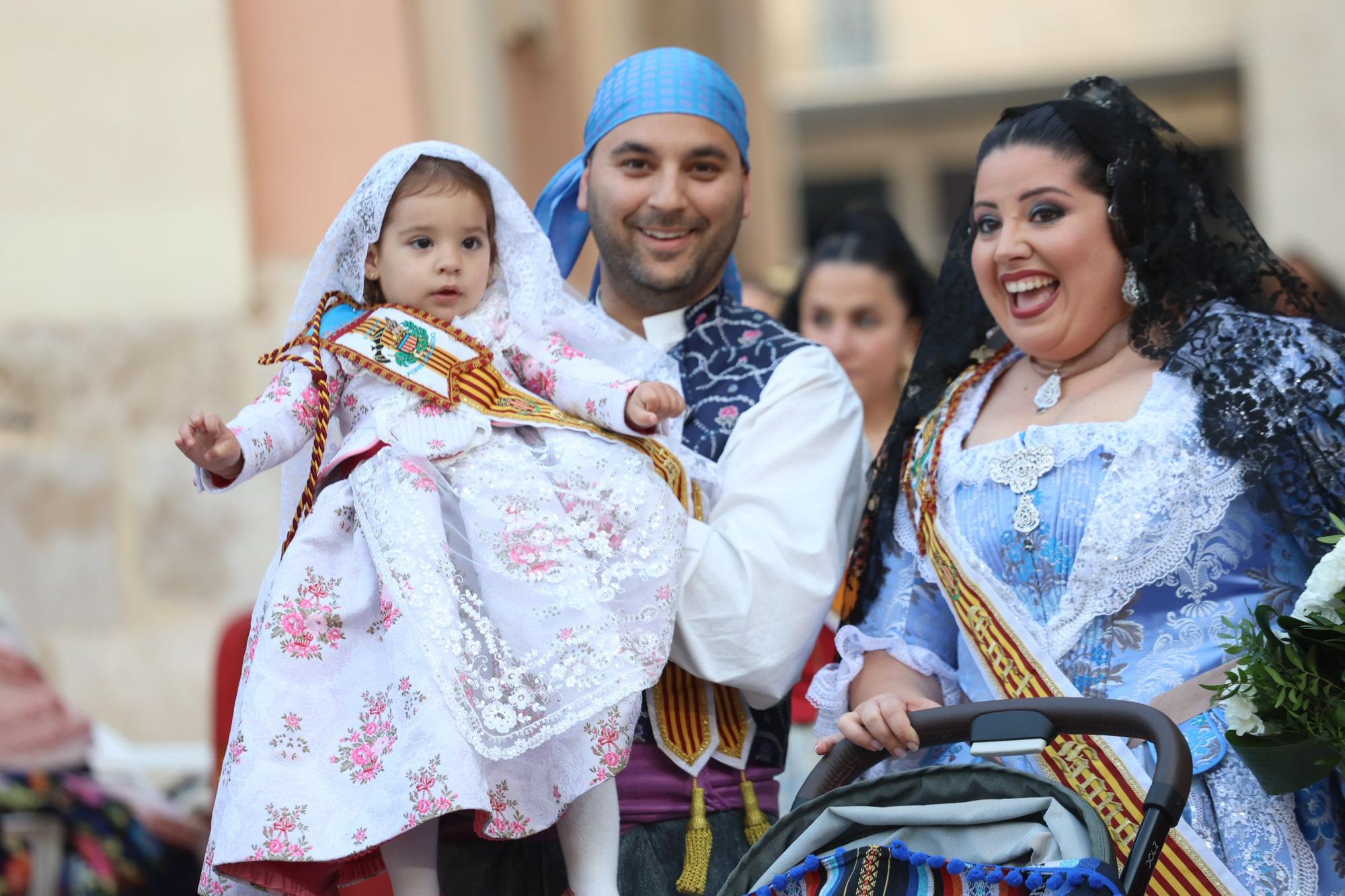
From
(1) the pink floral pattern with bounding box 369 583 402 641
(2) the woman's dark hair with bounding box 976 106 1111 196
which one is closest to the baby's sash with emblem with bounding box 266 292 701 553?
(1) the pink floral pattern with bounding box 369 583 402 641

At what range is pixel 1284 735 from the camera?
8.89ft

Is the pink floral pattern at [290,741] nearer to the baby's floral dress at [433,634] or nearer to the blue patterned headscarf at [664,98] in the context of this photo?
the baby's floral dress at [433,634]

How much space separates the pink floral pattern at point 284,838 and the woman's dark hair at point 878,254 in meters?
2.93

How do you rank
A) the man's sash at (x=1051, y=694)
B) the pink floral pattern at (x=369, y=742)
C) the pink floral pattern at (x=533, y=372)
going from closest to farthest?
the pink floral pattern at (x=369, y=742) → the man's sash at (x=1051, y=694) → the pink floral pattern at (x=533, y=372)

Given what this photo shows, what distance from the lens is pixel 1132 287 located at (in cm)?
318

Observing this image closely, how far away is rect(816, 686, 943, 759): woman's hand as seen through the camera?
2.90 meters

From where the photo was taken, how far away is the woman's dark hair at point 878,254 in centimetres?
515

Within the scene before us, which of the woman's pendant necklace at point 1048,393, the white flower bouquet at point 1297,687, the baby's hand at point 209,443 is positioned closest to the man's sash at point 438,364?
the baby's hand at point 209,443

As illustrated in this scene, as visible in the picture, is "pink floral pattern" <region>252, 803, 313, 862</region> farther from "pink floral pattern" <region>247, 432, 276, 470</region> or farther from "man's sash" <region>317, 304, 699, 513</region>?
"man's sash" <region>317, 304, 699, 513</region>

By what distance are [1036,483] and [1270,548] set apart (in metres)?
0.41

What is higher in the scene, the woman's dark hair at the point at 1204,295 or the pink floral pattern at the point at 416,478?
the woman's dark hair at the point at 1204,295

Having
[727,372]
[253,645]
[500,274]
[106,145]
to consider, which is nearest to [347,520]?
[253,645]

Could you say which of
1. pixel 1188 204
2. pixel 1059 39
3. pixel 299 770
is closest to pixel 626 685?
pixel 299 770

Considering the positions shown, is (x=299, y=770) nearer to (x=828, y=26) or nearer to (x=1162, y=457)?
(x=1162, y=457)
